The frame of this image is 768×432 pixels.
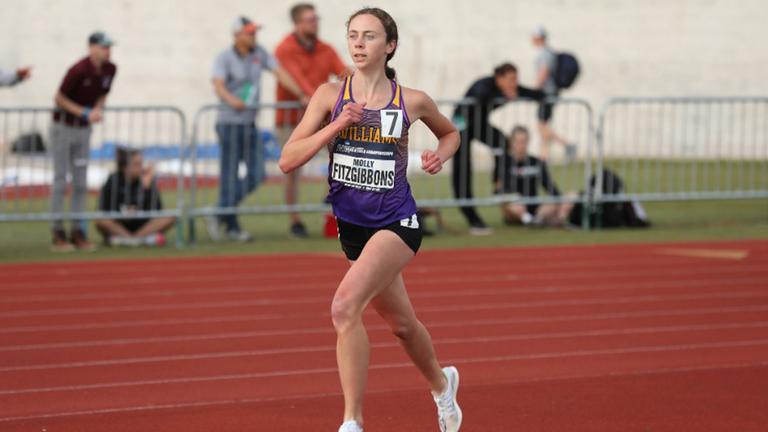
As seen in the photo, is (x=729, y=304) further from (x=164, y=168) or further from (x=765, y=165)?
(x=164, y=168)

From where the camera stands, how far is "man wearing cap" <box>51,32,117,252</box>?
12883mm

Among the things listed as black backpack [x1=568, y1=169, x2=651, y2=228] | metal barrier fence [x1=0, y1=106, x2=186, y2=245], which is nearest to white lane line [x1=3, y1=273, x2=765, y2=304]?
metal barrier fence [x1=0, y1=106, x2=186, y2=245]

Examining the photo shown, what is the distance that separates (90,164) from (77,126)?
8381 mm

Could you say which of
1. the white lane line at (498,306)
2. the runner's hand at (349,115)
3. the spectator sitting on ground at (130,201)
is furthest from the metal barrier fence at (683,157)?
the runner's hand at (349,115)

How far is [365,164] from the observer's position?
216 inches

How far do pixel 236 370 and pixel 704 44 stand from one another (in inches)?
868

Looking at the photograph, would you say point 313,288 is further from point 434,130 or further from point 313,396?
point 434,130

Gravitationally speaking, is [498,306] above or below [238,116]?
below

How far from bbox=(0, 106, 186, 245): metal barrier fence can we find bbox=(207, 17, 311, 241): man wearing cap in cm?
41

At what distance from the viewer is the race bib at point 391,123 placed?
551 cm

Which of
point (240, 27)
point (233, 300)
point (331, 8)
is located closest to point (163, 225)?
point (240, 27)

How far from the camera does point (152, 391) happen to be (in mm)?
7027

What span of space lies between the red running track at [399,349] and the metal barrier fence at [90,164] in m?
1.20

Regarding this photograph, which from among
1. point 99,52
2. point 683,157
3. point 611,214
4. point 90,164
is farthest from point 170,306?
point 90,164
